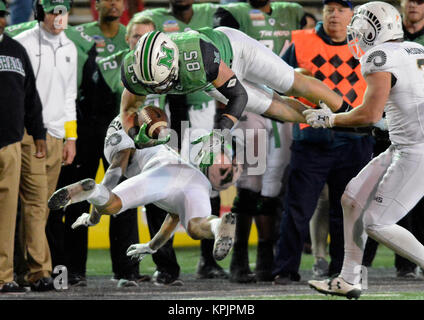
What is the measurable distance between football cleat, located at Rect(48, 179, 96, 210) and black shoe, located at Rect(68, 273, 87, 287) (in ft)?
5.26

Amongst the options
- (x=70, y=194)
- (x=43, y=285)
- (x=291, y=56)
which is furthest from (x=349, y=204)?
(x=43, y=285)

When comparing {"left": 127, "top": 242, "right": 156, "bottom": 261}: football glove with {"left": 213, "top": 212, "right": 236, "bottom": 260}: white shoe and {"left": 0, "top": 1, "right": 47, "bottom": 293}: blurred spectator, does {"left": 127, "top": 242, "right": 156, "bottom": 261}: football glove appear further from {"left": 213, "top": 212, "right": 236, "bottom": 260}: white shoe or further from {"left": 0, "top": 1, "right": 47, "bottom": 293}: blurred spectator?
{"left": 0, "top": 1, "right": 47, "bottom": 293}: blurred spectator

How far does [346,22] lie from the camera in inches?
290

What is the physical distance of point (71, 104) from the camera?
7367 millimetres

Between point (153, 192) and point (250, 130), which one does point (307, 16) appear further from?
point (153, 192)

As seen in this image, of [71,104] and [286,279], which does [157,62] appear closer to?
[71,104]

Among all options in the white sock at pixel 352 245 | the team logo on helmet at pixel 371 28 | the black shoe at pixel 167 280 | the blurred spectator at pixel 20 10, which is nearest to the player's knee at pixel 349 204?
the white sock at pixel 352 245

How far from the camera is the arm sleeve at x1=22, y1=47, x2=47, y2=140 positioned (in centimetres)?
704

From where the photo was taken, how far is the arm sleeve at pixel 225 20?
25.9ft

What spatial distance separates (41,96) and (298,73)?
6.69ft

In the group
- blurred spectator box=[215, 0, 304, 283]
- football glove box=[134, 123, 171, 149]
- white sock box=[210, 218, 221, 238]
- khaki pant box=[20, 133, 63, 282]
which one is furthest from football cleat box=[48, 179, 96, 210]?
blurred spectator box=[215, 0, 304, 283]

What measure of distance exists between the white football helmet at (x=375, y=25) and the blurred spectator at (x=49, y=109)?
2.37 m

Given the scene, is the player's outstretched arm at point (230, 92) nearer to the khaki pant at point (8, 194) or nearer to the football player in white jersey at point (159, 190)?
the football player in white jersey at point (159, 190)
